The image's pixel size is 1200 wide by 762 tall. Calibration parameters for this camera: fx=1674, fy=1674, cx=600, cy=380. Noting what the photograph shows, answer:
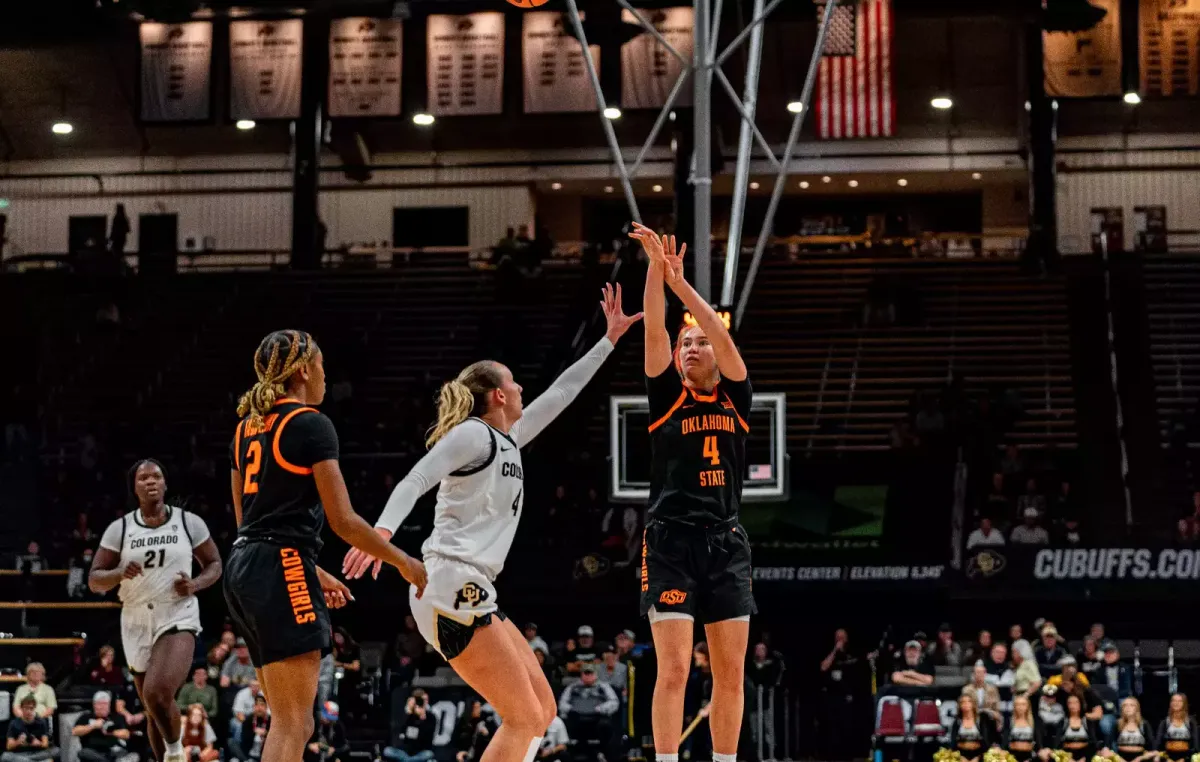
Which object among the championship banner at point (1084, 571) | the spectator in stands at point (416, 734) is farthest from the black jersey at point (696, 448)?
the championship banner at point (1084, 571)

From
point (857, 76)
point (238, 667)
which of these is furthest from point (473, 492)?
point (857, 76)

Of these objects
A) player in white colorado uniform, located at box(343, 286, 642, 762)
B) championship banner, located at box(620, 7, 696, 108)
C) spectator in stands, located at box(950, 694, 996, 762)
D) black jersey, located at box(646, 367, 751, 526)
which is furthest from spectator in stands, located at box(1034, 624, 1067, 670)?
player in white colorado uniform, located at box(343, 286, 642, 762)

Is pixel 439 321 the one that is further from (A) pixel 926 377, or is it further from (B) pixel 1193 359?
(B) pixel 1193 359

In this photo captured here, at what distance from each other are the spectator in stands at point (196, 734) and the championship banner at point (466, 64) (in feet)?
43.2

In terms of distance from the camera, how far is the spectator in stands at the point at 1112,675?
1905cm

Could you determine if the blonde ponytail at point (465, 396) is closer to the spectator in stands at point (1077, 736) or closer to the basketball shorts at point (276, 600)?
the basketball shorts at point (276, 600)

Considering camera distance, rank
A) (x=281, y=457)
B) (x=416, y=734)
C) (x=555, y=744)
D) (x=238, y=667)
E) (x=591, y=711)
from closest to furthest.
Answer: (x=281, y=457)
(x=555, y=744)
(x=416, y=734)
(x=591, y=711)
(x=238, y=667)

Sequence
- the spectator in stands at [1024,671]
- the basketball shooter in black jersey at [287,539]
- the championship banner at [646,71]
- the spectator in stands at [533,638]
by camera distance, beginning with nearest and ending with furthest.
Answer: the basketball shooter in black jersey at [287,539], the spectator in stands at [1024,671], the spectator in stands at [533,638], the championship banner at [646,71]

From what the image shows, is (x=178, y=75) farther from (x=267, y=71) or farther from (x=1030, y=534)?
(x=1030, y=534)

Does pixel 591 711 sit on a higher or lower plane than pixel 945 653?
lower

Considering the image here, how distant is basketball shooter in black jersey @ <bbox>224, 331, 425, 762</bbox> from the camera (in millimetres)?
6793

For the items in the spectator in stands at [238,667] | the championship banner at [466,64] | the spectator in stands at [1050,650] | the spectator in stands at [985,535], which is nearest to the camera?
the spectator in stands at [1050,650]

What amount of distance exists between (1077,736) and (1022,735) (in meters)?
0.57

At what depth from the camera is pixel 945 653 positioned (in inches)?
790
